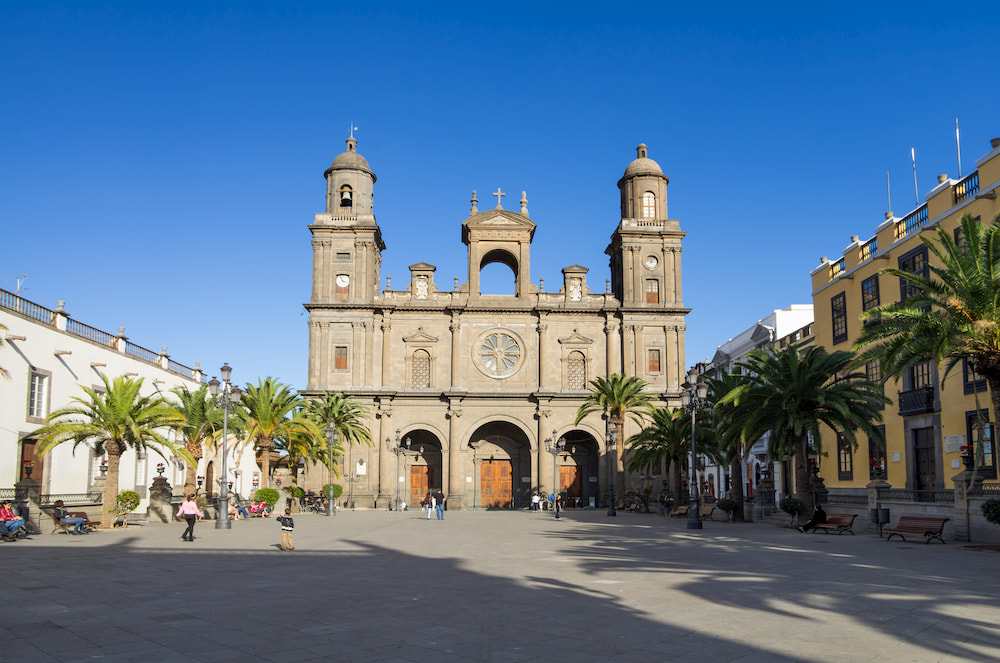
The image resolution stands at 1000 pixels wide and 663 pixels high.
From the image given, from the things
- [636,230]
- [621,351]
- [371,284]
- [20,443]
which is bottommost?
[20,443]

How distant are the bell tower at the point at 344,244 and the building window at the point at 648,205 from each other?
750 inches

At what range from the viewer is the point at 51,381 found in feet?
110

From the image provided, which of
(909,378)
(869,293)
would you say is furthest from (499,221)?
(909,378)

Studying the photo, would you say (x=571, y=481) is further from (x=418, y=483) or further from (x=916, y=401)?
(x=916, y=401)

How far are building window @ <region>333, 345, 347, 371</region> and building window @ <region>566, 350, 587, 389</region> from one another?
15290mm

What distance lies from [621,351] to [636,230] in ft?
28.0

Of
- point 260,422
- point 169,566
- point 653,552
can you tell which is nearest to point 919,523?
point 653,552

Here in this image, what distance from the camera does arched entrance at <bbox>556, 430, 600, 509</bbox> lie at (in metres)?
55.1

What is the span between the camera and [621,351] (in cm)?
5481

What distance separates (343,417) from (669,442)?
20.3 metres

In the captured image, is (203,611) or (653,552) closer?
(203,611)

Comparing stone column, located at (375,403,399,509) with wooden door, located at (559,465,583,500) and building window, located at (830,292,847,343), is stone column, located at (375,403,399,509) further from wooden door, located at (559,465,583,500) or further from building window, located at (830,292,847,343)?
building window, located at (830,292,847,343)

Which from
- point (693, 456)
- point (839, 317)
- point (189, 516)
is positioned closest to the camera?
point (189, 516)

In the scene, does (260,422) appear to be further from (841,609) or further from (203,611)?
(841,609)
